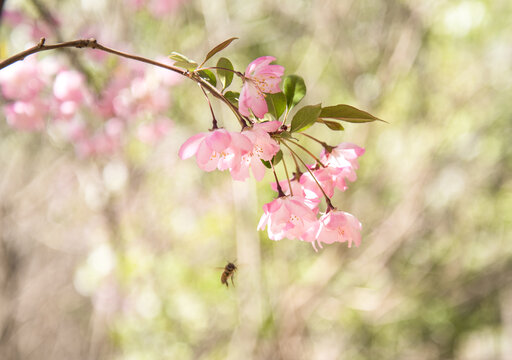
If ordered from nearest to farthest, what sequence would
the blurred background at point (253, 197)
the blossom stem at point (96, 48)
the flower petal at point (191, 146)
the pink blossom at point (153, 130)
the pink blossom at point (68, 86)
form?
the blossom stem at point (96, 48), the flower petal at point (191, 146), the pink blossom at point (68, 86), the pink blossom at point (153, 130), the blurred background at point (253, 197)

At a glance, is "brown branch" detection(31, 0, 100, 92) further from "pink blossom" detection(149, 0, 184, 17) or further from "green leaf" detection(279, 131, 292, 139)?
"pink blossom" detection(149, 0, 184, 17)

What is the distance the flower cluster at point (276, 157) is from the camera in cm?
57

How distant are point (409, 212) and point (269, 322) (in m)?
1.00

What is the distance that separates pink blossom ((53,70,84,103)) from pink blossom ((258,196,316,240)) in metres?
1.15

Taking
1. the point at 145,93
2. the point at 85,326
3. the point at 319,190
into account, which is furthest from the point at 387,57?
the point at 85,326

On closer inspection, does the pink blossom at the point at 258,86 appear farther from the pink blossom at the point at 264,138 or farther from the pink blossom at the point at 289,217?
the pink blossom at the point at 289,217

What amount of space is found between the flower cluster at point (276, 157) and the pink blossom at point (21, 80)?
1055 millimetres

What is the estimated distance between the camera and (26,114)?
147 cm

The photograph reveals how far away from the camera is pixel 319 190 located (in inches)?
27.4

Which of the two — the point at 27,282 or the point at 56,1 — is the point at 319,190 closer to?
the point at 56,1

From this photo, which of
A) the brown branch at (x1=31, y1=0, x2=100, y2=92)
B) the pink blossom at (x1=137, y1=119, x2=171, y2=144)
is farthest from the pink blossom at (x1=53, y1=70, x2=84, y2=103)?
the pink blossom at (x1=137, y1=119, x2=171, y2=144)

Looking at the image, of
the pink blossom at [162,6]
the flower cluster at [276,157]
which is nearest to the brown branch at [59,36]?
the flower cluster at [276,157]

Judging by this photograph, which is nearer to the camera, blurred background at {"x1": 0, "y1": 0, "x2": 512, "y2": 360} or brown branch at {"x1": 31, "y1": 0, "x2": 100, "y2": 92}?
brown branch at {"x1": 31, "y1": 0, "x2": 100, "y2": 92}

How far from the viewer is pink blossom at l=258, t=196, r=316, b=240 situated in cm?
64
